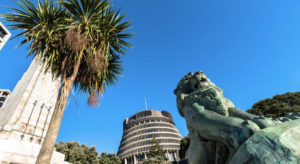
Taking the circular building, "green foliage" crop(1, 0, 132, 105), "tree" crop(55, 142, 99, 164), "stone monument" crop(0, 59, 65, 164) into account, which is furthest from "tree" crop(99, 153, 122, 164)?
the circular building

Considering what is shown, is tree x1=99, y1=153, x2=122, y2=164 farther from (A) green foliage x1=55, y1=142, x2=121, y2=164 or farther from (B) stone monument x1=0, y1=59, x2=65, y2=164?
(B) stone monument x1=0, y1=59, x2=65, y2=164

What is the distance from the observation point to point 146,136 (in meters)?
55.2

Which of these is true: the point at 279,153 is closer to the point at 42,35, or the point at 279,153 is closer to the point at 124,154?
the point at 42,35

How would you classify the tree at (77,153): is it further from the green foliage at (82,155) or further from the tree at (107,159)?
the tree at (107,159)

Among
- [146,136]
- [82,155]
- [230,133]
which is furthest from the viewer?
[146,136]

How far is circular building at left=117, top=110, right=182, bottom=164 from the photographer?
51.6 m

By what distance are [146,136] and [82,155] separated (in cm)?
3551

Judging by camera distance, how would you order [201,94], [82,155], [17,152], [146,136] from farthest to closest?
1. [146,136]
2. [82,155]
3. [17,152]
4. [201,94]

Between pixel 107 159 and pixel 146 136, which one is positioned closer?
pixel 107 159

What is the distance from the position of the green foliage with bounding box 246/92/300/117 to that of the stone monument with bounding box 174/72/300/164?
62.5 ft

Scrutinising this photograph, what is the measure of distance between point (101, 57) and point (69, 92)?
1.41 m

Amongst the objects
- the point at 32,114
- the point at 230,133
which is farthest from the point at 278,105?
the point at 32,114

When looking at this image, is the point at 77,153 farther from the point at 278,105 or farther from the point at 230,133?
the point at 278,105

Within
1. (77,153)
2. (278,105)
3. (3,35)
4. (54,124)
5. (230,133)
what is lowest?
(230,133)
